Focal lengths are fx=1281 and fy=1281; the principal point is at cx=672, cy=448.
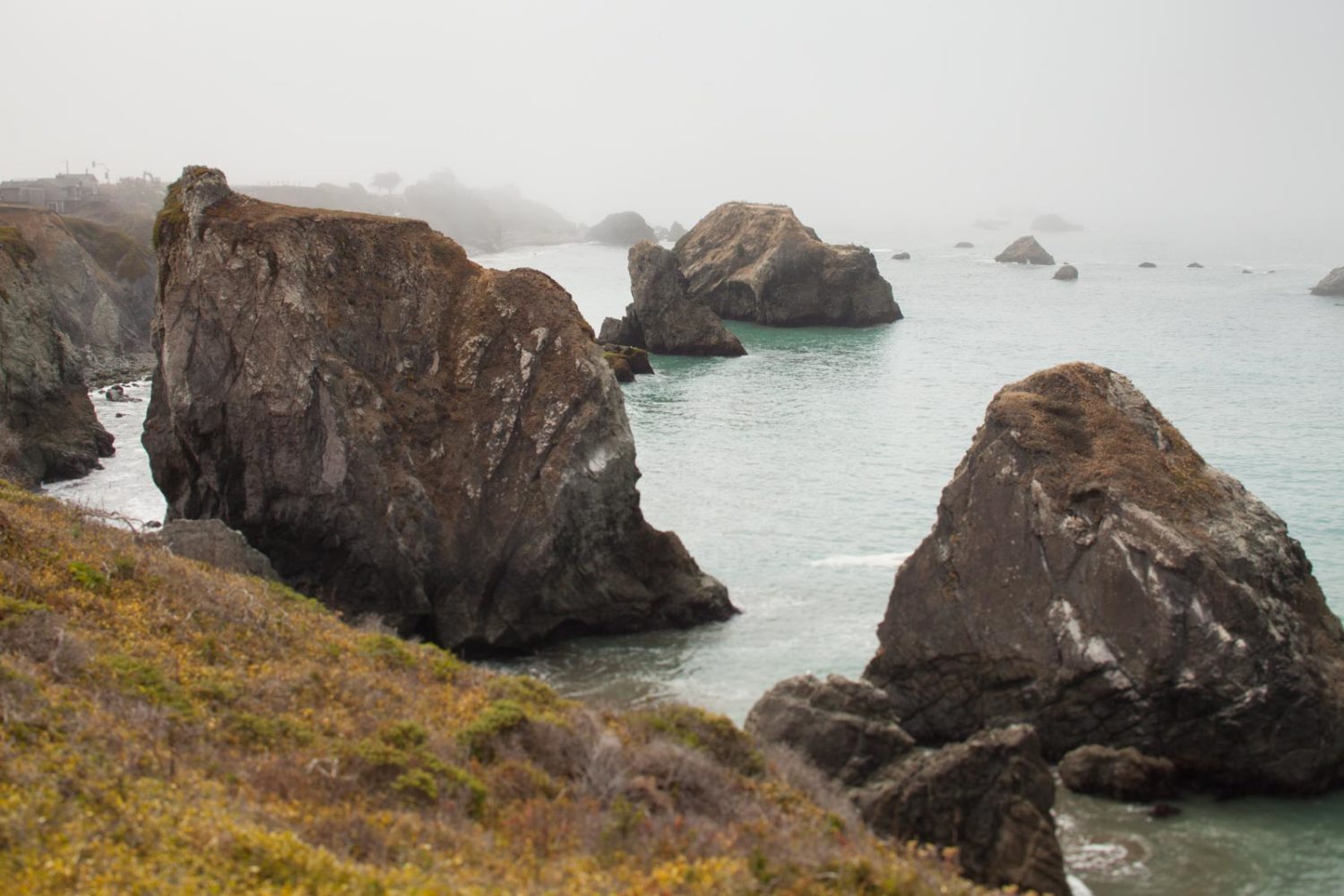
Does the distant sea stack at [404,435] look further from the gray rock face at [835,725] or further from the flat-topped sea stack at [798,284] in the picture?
the flat-topped sea stack at [798,284]

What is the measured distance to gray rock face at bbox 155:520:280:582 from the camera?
35312 millimetres

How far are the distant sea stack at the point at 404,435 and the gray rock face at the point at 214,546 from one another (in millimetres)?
3140

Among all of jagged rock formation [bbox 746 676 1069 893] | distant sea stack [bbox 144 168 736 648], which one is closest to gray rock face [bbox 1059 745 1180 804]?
jagged rock formation [bbox 746 676 1069 893]

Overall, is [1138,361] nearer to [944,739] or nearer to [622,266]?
[944,739]

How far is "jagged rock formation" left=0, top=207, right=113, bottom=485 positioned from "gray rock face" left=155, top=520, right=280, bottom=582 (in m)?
23.7

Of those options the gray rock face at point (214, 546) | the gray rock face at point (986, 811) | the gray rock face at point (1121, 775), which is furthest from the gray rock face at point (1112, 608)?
the gray rock face at point (214, 546)

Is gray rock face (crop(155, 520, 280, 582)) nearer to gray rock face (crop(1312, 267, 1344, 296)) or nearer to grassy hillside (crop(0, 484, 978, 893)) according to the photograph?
grassy hillside (crop(0, 484, 978, 893))

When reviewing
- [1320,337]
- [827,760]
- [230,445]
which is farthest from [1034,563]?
[1320,337]

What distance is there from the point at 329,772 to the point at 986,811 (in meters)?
11.8

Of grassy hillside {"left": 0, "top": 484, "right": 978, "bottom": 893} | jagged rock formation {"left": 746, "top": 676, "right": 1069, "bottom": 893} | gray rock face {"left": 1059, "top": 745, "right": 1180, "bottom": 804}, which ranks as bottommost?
gray rock face {"left": 1059, "top": 745, "right": 1180, "bottom": 804}

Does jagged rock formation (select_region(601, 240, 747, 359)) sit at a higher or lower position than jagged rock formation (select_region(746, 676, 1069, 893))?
higher

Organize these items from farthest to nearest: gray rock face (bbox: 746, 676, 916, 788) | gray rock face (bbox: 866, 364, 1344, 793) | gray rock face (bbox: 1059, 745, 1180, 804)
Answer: gray rock face (bbox: 866, 364, 1344, 793)
gray rock face (bbox: 1059, 745, 1180, 804)
gray rock face (bbox: 746, 676, 916, 788)

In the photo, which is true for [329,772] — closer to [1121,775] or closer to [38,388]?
[1121,775]

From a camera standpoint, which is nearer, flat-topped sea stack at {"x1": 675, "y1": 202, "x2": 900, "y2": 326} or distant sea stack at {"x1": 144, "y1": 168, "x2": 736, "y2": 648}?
distant sea stack at {"x1": 144, "y1": 168, "x2": 736, "y2": 648}
